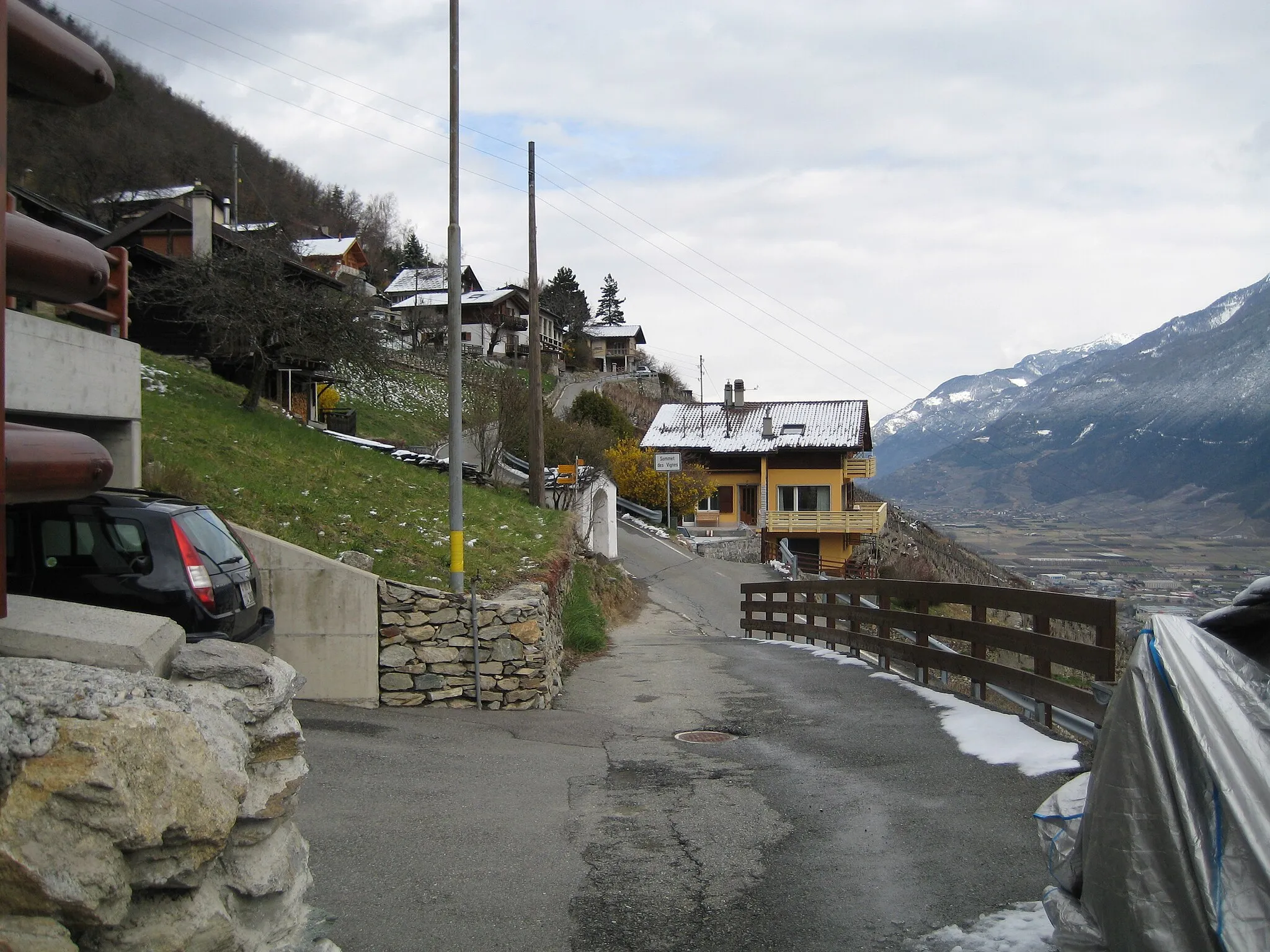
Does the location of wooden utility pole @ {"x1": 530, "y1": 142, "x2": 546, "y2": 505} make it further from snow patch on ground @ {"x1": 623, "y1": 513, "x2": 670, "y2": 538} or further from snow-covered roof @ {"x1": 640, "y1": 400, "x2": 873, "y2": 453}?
snow-covered roof @ {"x1": 640, "y1": 400, "x2": 873, "y2": 453}

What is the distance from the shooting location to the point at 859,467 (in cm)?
5250

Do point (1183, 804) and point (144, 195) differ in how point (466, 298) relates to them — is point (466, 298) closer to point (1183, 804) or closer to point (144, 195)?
point (144, 195)

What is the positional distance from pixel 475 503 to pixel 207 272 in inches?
360

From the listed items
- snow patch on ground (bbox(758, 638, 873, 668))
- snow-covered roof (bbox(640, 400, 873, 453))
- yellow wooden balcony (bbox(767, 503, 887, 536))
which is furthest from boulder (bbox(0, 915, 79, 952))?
snow-covered roof (bbox(640, 400, 873, 453))

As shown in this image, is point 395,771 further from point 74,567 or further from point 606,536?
Answer: point 606,536

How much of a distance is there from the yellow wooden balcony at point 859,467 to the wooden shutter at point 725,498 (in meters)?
6.21

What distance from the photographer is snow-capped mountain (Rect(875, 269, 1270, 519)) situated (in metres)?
26.0

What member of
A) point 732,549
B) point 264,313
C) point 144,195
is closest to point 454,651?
point 264,313

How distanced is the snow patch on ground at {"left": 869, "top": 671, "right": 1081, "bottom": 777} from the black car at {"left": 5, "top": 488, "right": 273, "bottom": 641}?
5679 mm

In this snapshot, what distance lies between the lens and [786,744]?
8.96 m

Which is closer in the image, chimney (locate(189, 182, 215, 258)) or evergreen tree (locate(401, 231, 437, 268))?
chimney (locate(189, 182, 215, 258))

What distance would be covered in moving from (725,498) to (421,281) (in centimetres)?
4643

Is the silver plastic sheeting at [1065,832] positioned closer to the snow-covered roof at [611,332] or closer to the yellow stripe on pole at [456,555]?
the yellow stripe on pole at [456,555]

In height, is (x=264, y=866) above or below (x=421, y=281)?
below
